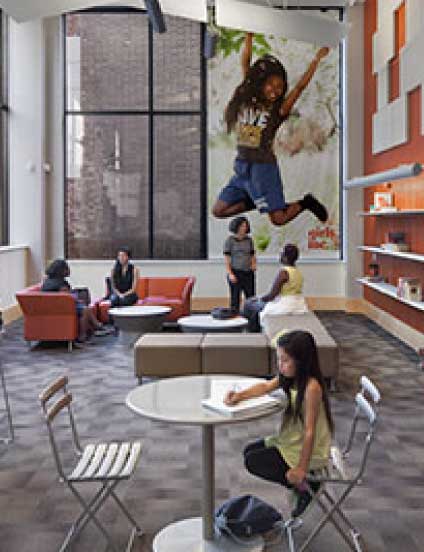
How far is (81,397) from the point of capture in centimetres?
721

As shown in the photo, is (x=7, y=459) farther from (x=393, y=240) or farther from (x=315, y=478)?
(x=393, y=240)

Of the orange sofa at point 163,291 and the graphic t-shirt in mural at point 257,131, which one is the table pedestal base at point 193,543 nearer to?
the orange sofa at point 163,291

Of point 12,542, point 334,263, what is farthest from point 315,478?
point 334,263

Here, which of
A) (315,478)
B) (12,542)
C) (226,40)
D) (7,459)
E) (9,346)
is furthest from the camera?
(226,40)

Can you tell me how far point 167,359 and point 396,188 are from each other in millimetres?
5149

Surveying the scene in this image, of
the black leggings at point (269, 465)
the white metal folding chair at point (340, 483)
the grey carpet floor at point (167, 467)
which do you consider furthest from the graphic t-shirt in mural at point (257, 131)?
the black leggings at point (269, 465)

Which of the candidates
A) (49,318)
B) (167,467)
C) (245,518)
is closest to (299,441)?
(245,518)

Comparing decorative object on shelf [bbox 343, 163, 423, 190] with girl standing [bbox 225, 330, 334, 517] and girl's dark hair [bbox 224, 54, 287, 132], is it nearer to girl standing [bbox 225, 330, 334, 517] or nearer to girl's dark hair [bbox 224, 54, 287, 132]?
girl's dark hair [bbox 224, 54, 287, 132]

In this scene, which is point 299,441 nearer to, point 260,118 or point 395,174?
point 395,174

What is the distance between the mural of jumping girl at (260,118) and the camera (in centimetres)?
1332

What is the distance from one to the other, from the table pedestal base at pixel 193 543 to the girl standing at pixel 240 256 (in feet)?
22.9

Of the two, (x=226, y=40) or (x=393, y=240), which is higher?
(x=226, y=40)

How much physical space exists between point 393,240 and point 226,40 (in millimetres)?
5417

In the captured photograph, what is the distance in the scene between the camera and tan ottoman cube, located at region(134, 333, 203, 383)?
24.0 ft
